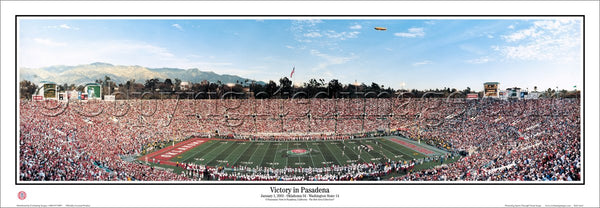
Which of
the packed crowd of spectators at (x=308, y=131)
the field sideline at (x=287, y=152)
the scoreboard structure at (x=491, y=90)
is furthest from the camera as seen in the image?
the scoreboard structure at (x=491, y=90)

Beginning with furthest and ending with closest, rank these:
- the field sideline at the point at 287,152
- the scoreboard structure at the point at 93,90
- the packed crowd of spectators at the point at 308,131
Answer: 1. the scoreboard structure at the point at 93,90
2. the field sideline at the point at 287,152
3. the packed crowd of spectators at the point at 308,131

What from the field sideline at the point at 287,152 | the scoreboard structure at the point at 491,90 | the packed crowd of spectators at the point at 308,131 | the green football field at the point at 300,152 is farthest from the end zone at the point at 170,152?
the scoreboard structure at the point at 491,90

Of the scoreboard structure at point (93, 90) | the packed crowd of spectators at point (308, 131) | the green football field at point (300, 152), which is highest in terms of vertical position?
the scoreboard structure at point (93, 90)

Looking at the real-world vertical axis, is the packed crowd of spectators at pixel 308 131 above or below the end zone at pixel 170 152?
above

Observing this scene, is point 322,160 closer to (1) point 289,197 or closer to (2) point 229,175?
(2) point 229,175

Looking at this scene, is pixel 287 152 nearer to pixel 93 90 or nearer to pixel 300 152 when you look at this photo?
pixel 300 152

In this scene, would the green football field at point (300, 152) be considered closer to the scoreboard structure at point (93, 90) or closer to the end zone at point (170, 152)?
the end zone at point (170, 152)

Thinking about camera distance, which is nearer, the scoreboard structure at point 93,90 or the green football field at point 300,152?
the green football field at point 300,152

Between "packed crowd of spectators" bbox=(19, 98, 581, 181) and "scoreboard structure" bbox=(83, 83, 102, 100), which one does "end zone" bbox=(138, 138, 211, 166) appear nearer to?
"packed crowd of spectators" bbox=(19, 98, 581, 181)

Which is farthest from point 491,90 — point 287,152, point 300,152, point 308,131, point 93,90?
point 93,90
